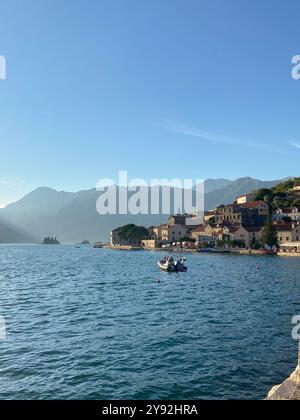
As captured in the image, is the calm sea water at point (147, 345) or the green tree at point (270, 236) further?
the green tree at point (270, 236)

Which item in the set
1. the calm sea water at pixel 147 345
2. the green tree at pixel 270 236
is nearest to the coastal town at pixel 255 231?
the green tree at pixel 270 236

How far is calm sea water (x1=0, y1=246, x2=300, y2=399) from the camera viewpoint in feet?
62.6

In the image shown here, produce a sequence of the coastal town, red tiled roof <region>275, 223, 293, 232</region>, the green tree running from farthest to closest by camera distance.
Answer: red tiled roof <region>275, 223, 293, 232</region> → the coastal town → the green tree

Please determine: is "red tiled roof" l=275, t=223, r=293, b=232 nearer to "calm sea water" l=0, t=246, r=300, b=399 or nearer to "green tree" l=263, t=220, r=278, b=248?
"green tree" l=263, t=220, r=278, b=248

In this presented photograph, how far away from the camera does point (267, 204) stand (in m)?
184

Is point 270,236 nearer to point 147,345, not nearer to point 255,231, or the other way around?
point 255,231

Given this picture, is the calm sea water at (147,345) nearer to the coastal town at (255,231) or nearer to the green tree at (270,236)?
the coastal town at (255,231)

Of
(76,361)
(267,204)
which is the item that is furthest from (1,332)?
(267,204)

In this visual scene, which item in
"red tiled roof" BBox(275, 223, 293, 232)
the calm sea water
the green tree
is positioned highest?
"red tiled roof" BBox(275, 223, 293, 232)

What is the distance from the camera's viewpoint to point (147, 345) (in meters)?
26.0

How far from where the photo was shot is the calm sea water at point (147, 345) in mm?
19078

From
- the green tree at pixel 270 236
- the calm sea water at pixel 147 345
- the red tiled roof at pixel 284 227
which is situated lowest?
the calm sea water at pixel 147 345

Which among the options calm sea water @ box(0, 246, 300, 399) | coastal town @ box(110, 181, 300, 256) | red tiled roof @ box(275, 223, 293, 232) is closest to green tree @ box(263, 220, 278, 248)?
coastal town @ box(110, 181, 300, 256)

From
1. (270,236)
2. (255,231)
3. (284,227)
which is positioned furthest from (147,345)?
(255,231)
